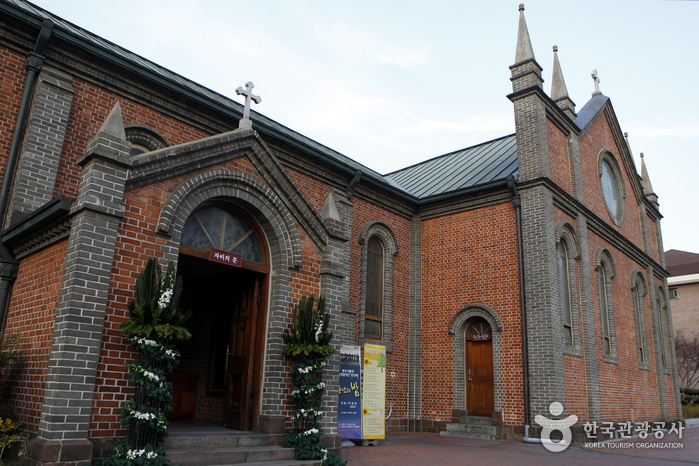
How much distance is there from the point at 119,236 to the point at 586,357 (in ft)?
41.8

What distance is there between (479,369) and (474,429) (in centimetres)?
164

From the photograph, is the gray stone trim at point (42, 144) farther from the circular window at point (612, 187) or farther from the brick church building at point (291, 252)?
the circular window at point (612, 187)

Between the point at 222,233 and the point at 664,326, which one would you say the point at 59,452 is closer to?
the point at 222,233

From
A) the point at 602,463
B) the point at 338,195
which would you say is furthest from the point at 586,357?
the point at 338,195

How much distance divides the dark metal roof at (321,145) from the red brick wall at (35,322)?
461 centimetres

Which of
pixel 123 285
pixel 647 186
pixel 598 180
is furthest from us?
pixel 647 186

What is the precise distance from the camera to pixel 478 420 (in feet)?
46.7

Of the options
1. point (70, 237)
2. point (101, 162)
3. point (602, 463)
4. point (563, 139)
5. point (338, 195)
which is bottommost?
point (602, 463)

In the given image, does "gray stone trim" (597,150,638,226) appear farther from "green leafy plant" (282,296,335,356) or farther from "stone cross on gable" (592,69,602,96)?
"green leafy plant" (282,296,335,356)

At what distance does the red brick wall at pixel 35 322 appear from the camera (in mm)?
6477

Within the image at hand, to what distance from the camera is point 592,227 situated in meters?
17.0

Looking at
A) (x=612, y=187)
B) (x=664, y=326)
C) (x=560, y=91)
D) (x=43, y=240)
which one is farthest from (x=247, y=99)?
(x=664, y=326)

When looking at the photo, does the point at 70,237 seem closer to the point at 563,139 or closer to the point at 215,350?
the point at 215,350

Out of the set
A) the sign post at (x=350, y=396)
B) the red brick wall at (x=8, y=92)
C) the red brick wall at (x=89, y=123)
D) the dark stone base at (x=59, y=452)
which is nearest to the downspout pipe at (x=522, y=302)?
the sign post at (x=350, y=396)
